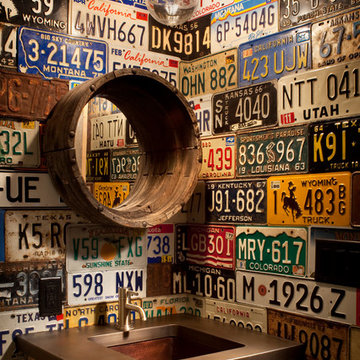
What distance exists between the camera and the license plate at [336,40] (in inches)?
79.3

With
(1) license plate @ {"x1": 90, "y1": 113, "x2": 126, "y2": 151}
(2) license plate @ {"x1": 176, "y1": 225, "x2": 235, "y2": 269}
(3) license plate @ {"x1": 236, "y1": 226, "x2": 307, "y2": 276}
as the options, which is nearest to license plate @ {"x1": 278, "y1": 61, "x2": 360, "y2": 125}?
(3) license plate @ {"x1": 236, "y1": 226, "x2": 307, "y2": 276}

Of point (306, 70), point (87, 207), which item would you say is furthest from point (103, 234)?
point (306, 70)

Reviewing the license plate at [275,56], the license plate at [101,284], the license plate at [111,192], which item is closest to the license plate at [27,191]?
the license plate at [111,192]

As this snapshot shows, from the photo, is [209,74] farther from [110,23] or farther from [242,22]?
[110,23]

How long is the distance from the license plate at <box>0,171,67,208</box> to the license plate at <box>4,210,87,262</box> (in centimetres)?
3

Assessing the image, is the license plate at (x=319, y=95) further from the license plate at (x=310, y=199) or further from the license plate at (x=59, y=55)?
the license plate at (x=59, y=55)

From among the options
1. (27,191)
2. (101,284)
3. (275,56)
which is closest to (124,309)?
(101,284)

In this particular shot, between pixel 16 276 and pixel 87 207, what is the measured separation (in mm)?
407

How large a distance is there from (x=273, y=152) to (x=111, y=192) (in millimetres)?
778

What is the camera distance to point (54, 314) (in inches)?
91.4

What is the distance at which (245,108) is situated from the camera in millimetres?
2469

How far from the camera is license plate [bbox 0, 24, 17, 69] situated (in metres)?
2.24

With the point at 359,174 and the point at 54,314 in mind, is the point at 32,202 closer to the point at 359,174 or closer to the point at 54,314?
the point at 54,314

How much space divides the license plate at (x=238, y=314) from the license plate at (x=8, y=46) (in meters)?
1.41
